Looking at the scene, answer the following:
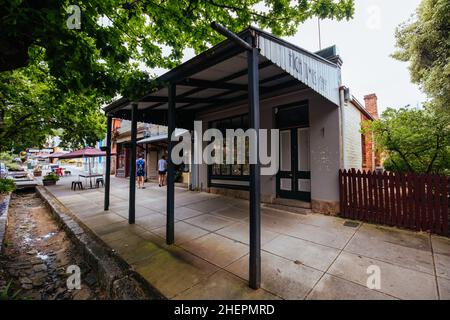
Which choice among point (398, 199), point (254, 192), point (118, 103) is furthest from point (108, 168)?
point (398, 199)

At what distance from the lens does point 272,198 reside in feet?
21.9

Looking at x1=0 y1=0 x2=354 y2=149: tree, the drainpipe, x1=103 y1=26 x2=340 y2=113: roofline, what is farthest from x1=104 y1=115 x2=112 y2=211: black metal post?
the drainpipe

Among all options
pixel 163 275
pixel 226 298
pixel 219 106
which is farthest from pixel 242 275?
pixel 219 106

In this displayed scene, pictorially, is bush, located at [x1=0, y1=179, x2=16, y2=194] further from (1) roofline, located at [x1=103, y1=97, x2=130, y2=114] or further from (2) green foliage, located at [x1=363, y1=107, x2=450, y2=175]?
(2) green foliage, located at [x1=363, y1=107, x2=450, y2=175]

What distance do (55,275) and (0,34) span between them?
12.6ft

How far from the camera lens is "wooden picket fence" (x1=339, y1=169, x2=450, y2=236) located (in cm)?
411

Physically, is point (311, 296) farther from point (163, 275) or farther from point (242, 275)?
point (163, 275)

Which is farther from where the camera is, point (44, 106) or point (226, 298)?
point (44, 106)

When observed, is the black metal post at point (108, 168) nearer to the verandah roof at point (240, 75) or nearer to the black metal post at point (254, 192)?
the verandah roof at point (240, 75)

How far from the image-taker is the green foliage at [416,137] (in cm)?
509

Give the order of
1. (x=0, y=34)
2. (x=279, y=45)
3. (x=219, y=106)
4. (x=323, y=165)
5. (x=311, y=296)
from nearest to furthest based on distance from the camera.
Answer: (x=311, y=296), (x=0, y=34), (x=279, y=45), (x=323, y=165), (x=219, y=106)

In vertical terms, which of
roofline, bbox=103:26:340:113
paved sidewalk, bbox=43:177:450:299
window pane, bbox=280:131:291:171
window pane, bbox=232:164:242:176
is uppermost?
roofline, bbox=103:26:340:113

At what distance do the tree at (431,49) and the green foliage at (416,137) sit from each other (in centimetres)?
391

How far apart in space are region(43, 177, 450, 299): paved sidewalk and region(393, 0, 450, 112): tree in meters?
7.66
